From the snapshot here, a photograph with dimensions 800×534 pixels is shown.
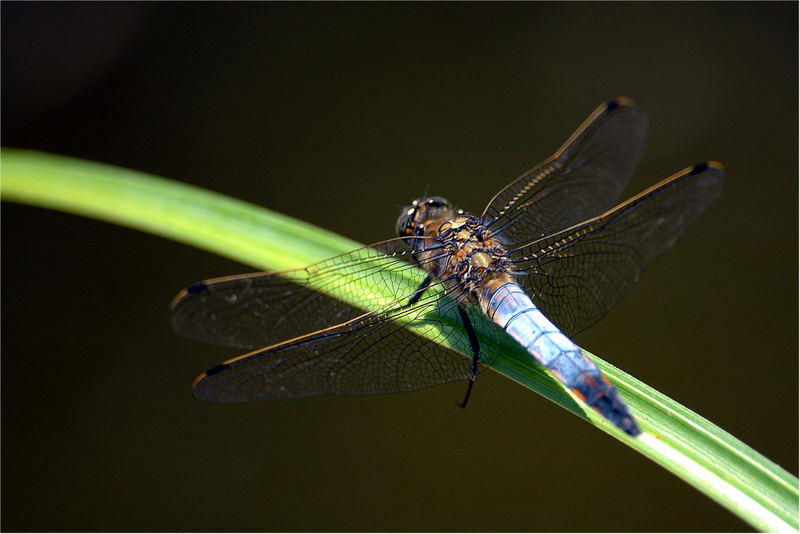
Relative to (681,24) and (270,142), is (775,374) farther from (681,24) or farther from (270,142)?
(270,142)

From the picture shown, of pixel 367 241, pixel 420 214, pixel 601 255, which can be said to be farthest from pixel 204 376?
pixel 367 241

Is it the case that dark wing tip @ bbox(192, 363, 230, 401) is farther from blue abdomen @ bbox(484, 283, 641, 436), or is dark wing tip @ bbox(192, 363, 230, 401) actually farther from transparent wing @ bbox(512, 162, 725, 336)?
transparent wing @ bbox(512, 162, 725, 336)

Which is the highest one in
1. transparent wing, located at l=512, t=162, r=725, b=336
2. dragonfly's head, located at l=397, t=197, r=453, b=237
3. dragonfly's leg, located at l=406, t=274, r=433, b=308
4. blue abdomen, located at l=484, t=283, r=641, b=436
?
dragonfly's head, located at l=397, t=197, r=453, b=237

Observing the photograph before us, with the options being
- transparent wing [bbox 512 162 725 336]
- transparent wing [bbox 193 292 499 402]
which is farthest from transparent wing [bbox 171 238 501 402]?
transparent wing [bbox 512 162 725 336]

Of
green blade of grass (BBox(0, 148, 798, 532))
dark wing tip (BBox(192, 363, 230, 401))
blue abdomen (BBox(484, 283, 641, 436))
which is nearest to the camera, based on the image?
green blade of grass (BBox(0, 148, 798, 532))

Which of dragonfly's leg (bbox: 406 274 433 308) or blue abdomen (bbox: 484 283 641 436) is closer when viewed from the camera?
blue abdomen (bbox: 484 283 641 436)

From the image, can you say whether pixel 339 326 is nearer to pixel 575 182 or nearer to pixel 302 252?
pixel 302 252

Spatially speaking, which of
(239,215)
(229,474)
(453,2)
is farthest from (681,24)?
(229,474)
